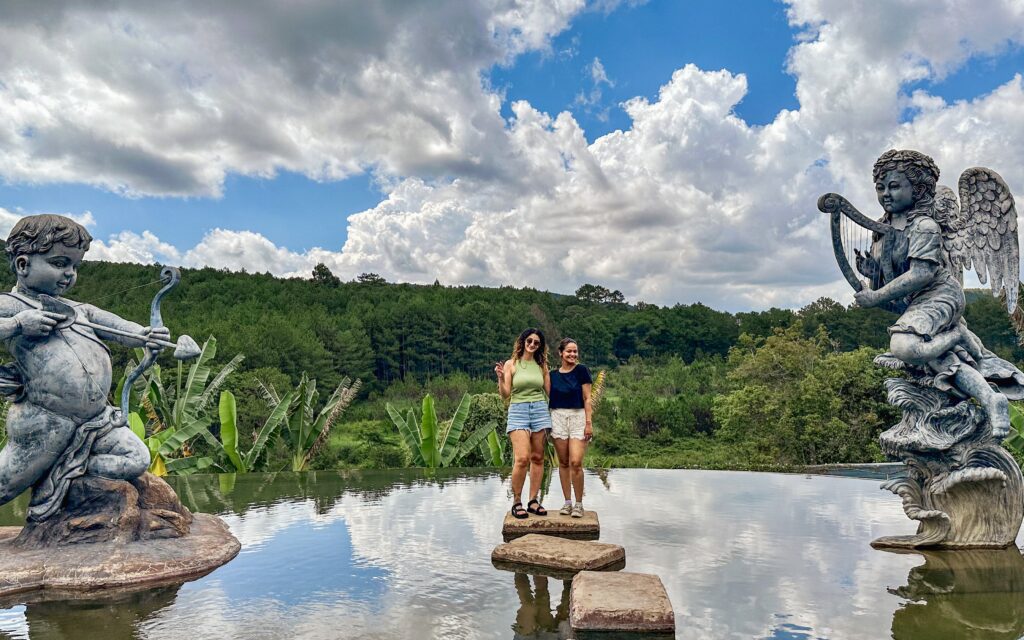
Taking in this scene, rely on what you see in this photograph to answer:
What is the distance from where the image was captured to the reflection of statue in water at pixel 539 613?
3.14m

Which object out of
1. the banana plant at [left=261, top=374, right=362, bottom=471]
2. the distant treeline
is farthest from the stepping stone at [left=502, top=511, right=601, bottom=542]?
the distant treeline

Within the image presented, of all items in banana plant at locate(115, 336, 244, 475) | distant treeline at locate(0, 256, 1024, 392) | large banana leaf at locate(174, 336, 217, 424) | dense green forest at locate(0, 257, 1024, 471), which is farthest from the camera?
distant treeline at locate(0, 256, 1024, 392)

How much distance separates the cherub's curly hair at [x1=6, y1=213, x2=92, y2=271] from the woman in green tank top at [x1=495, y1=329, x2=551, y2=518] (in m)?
2.83

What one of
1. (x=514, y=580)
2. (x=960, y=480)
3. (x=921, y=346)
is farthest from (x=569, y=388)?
(x=960, y=480)

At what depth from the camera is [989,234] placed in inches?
187

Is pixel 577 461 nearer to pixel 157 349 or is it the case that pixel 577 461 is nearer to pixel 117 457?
pixel 157 349

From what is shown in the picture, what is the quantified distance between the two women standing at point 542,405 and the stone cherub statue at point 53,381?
93.2 inches

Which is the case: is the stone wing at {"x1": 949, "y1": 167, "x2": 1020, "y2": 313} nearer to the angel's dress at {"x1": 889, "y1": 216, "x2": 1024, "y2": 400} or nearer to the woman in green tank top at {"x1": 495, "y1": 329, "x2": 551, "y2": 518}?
the angel's dress at {"x1": 889, "y1": 216, "x2": 1024, "y2": 400}

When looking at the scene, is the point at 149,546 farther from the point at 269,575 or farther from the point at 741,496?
the point at 741,496

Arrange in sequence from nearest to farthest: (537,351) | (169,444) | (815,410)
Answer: (537,351)
(169,444)
(815,410)

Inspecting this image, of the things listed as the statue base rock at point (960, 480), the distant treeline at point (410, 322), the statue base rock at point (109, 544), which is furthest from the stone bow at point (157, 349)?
the distant treeline at point (410, 322)

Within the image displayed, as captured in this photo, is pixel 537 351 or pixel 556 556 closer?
pixel 556 556

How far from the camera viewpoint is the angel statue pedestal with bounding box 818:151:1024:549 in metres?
4.50

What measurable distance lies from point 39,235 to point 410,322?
110 ft
